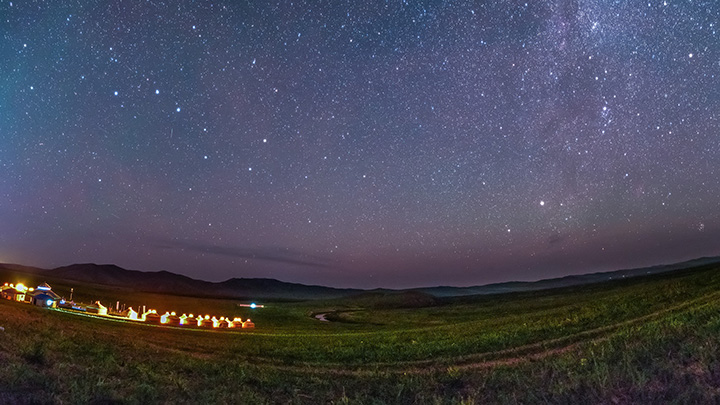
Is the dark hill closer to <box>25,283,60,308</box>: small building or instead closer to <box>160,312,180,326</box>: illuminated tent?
<box>160,312,180,326</box>: illuminated tent

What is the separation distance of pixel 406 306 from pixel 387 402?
131204 millimetres

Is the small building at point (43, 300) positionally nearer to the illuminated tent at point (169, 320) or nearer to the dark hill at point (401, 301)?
the illuminated tent at point (169, 320)

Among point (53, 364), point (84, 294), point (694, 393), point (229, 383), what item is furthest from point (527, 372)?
point (84, 294)

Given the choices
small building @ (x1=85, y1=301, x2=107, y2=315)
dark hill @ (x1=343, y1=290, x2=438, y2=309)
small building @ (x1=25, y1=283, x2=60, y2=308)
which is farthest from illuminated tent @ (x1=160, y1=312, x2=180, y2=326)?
dark hill @ (x1=343, y1=290, x2=438, y2=309)

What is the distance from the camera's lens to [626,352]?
43.9 feet

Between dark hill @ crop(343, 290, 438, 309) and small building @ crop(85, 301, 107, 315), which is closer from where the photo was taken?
small building @ crop(85, 301, 107, 315)

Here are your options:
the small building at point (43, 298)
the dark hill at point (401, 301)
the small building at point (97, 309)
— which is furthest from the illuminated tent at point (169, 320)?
the dark hill at point (401, 301)

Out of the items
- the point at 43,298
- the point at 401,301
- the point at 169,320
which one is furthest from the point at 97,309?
the point at 401,301

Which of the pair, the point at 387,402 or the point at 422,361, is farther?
the point at 422,361

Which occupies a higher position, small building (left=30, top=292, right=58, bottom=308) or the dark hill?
small building (left=30, top=292, right=58, bottom=308)

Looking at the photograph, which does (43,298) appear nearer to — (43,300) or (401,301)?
(43,300)

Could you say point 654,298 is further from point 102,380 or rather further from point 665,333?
point 102,380

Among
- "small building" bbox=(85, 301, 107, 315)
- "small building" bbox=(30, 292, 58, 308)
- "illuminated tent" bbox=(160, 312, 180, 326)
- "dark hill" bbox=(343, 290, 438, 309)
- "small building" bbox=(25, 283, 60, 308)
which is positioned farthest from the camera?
"dark hill" bbox=(343, 290, 438, 309)

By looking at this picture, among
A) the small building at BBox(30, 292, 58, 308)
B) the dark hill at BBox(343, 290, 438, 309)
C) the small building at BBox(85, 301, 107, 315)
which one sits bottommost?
the dark hill at BBox(343, 290, 438, 309)
